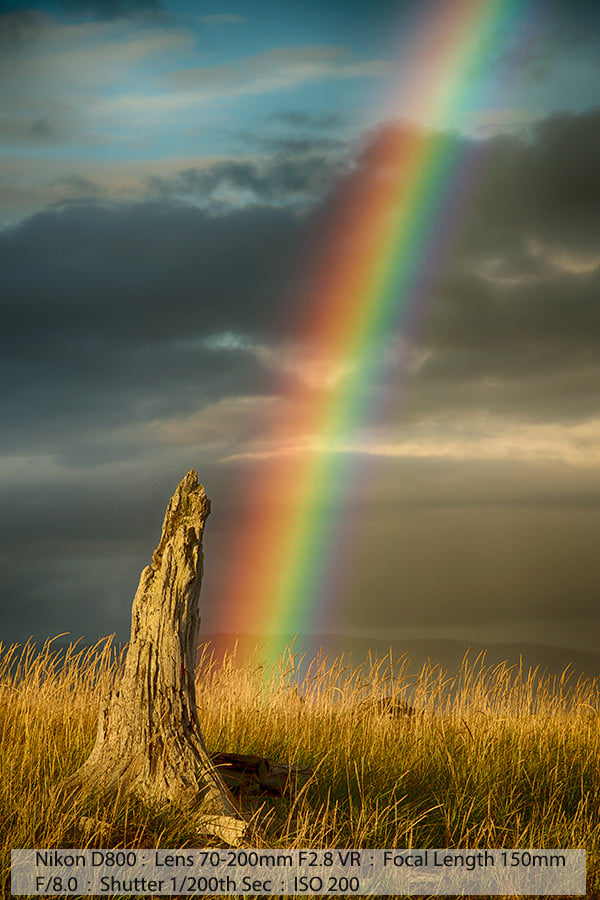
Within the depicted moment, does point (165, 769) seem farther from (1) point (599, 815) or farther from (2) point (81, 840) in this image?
(1) point (599, 815)

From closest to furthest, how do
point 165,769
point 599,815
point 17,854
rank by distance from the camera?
point 17,854 → point 165,769 → point 599,815

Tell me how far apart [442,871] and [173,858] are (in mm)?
2288

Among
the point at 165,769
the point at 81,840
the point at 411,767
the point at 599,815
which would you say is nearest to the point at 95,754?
the point at 165,769

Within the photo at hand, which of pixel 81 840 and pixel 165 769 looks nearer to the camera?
pixel 81 840

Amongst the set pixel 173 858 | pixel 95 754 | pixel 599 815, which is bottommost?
pixel 599 815

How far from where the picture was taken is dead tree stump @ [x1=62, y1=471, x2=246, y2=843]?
22.3 ft

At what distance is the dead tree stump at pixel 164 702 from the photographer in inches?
268

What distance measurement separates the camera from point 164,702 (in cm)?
704

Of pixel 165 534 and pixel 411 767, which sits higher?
pixel 165 534

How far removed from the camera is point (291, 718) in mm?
11211

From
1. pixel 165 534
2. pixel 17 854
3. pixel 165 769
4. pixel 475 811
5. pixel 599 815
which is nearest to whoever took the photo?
pixel 17 854

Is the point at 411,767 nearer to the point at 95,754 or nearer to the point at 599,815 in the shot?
the point at 599,815

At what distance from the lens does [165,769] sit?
6.87 meters

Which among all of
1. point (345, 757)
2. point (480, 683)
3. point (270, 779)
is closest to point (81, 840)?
point (270, 779)
